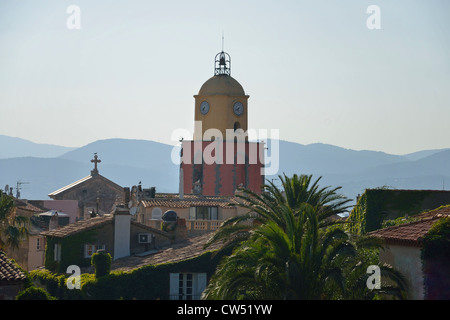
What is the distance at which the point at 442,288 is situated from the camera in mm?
22859

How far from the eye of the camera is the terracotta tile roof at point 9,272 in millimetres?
28328

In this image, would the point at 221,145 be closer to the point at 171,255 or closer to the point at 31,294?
the point at 171,255

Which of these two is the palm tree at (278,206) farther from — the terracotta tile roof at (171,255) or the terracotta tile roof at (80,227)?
the terracotta tile roof at (80,227)

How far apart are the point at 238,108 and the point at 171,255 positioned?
4840cm

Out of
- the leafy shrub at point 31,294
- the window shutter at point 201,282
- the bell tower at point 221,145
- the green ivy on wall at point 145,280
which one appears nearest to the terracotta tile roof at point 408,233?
the green ivy on wall at point 145,280

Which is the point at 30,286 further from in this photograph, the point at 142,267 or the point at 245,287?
the point at 245,287

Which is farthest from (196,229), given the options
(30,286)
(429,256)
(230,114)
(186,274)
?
(230,114)

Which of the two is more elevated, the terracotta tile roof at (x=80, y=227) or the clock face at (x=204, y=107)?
the clock face at (x=204, y=107)

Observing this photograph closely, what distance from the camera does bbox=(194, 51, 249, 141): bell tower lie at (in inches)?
3280

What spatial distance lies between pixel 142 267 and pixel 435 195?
1233 centimetres

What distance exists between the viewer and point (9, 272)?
28.8 meters

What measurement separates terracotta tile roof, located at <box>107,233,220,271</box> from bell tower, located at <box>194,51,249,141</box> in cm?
4349

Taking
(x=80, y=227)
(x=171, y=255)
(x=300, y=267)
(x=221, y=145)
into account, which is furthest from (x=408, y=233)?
(x=221, y=145)

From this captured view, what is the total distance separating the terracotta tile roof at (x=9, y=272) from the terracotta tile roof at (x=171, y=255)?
655cm
